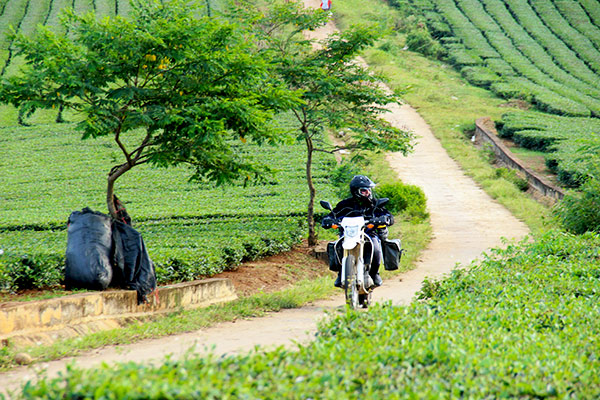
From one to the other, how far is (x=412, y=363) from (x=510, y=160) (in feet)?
70.2

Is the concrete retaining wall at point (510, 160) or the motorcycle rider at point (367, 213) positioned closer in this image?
the motorcycle rider at point (367, 213)

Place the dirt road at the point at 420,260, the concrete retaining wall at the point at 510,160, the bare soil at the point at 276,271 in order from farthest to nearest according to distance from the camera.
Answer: the concrete retaining wall at the point at 510,160, the bare soil at the point at 276,271, the dirt road at the point at 420,260

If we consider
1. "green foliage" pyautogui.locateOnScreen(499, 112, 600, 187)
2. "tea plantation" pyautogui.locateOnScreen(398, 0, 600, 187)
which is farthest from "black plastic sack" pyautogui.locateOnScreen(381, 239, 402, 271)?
"tea plantation" pyautogui.locateOnScreen(398, 0, 600, 187)

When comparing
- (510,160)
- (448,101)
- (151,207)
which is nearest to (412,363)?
(151,207)

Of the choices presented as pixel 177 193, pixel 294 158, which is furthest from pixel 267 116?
pixel 294 158

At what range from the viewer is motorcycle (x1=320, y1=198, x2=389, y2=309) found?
25.9 ft

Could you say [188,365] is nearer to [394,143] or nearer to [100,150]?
[394,143]

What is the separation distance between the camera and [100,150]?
1059 inches

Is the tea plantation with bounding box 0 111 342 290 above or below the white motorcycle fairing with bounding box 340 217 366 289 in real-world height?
below

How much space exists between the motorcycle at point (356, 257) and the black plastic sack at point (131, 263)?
228cm

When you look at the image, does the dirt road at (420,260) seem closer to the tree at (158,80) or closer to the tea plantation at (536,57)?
the tree at (158,80)

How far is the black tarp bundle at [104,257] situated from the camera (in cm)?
764

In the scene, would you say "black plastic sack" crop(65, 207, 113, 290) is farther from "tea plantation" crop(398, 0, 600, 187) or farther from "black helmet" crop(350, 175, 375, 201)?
"tea plantation" crop(398, 0, 600, 187)

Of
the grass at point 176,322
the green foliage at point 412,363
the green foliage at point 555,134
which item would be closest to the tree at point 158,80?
the grass at point 176,322
